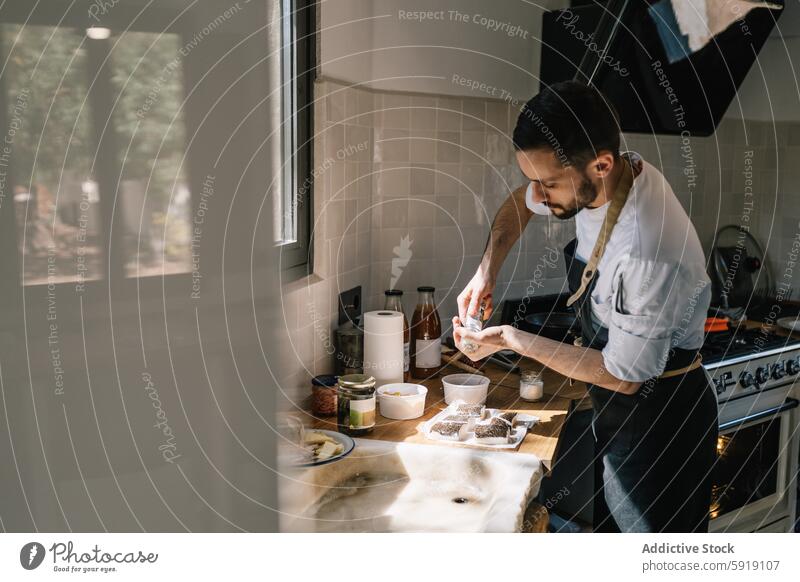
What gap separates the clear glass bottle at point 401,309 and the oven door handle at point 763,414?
53 cm

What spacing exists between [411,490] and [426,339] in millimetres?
223

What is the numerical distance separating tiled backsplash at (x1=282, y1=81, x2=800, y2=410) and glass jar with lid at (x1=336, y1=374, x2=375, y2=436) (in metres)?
0.06

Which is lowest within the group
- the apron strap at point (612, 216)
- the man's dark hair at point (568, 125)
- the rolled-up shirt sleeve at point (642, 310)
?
the rolled-up shirt sleeve at point (642, 310)

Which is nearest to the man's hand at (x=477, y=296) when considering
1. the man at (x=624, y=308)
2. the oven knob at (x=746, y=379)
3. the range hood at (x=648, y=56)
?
the man at (x=624, y=308)

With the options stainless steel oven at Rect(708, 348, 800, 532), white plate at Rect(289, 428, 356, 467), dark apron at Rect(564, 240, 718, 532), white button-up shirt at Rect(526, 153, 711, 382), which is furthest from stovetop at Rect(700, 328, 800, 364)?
white plate at Rect(289, 428, 356, 467)

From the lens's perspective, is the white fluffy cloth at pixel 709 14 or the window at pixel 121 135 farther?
the white fluffy cloth at pixel 709 14

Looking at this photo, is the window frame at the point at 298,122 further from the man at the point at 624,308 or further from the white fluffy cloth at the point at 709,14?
the white fluffy cloth at the point at 709,14

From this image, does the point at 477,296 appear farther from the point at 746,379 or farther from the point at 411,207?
the point at 746,379

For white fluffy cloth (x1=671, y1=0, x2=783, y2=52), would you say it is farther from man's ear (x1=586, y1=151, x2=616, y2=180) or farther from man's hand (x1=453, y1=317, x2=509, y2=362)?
man's hand (x1=453, y1=317, x2=509, y2=362)

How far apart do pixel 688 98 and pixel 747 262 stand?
356 mm

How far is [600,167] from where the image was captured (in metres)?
0.66

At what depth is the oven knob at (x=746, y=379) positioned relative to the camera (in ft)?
3.40
